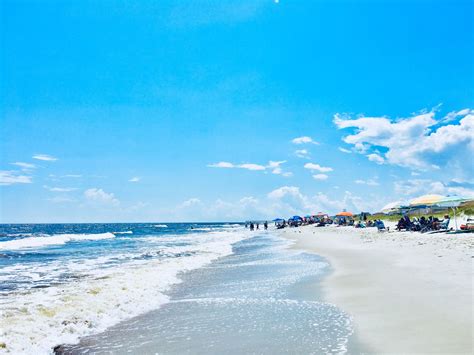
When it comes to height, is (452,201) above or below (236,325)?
above

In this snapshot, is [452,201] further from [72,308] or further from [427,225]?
[72,308]

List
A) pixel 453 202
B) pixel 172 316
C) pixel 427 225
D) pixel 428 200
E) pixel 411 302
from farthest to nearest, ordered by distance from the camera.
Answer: pixel 428 200 → pixel 427 225 → pixel 453 202 → pixel 172 316 → pixel 411 302

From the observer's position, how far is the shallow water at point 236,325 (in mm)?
7129

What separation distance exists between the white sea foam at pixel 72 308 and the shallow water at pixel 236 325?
1.58ft

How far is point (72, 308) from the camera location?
10.4m

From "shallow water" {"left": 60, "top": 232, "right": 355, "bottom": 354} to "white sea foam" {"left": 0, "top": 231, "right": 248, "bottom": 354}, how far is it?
0.48 meters

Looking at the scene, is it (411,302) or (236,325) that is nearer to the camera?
(236,325)

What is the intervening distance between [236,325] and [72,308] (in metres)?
4.74

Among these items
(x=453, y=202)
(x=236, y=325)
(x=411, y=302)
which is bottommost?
(x=236, y=325)

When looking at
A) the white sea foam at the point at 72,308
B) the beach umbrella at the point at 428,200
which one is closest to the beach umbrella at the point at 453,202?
the beach umbrella at the point at 428,200

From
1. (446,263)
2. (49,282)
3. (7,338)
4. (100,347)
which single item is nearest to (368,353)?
(100,347)

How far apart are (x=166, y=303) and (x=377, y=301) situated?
240 inches

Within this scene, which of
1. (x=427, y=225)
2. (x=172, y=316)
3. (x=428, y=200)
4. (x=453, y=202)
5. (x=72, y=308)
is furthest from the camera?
(x=428, y=200)

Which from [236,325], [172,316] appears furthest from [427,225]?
[236,325]
